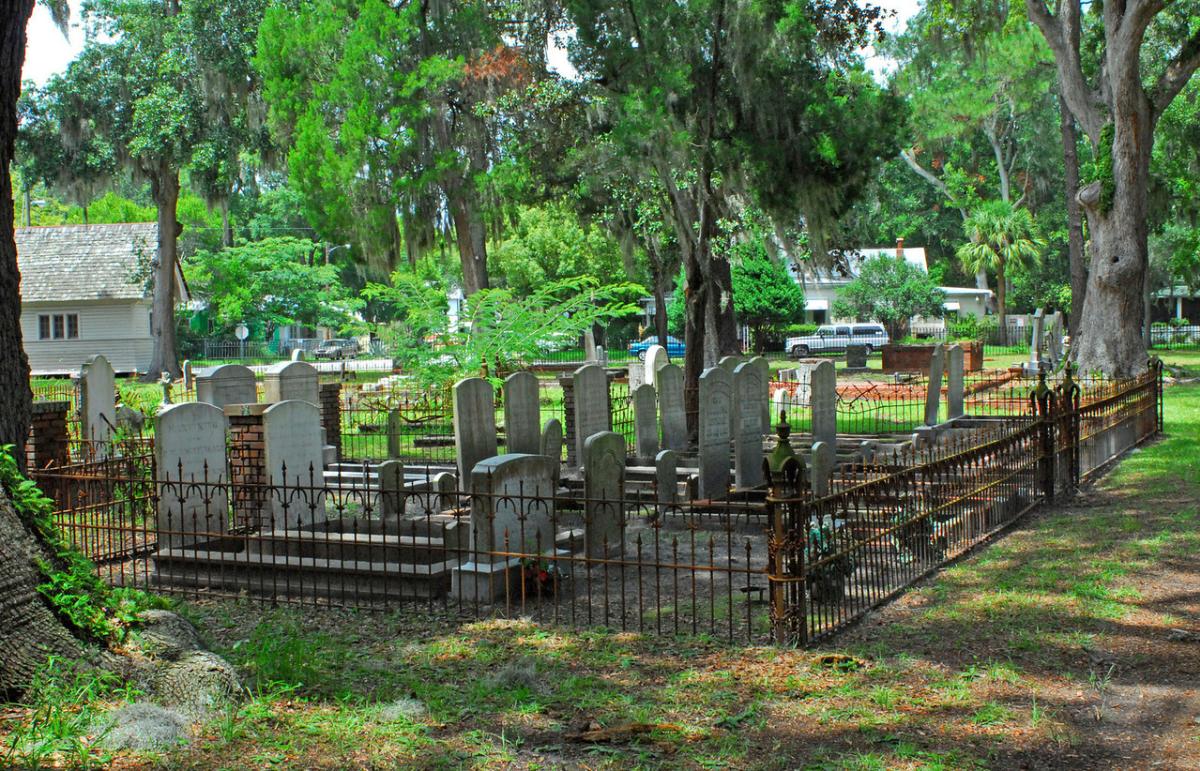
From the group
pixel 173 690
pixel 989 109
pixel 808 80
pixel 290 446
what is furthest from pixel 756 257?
pixel 173 690

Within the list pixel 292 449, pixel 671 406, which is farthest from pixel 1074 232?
pixel 292 449

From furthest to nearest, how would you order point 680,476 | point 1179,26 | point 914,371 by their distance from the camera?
point 914,371 → point 1179,26 → point 680,476

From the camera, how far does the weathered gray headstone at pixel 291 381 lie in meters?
15.7

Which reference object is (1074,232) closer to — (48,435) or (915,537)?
(915,537)

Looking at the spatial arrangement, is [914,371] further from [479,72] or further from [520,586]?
[520,586]

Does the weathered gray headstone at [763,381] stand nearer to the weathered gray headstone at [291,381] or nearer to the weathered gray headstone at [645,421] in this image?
the weathered gray headstone at [645,421]

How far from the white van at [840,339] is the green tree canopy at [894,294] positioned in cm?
125

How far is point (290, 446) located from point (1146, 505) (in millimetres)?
8880

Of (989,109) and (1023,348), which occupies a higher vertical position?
(989,109)

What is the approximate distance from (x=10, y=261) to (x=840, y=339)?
45.7 metres

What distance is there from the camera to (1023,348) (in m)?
49.5

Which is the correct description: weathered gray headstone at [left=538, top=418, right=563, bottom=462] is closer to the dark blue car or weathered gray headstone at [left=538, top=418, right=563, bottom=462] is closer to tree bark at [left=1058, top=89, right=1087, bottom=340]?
tree bark at [left=1058, top=89, right=1087, bottom=340]

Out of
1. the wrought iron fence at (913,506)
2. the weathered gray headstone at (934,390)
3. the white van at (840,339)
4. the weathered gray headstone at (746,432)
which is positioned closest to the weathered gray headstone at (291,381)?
the weathered gray headstone at (746,432)

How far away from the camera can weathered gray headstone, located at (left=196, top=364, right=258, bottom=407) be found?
1471 centimetres
